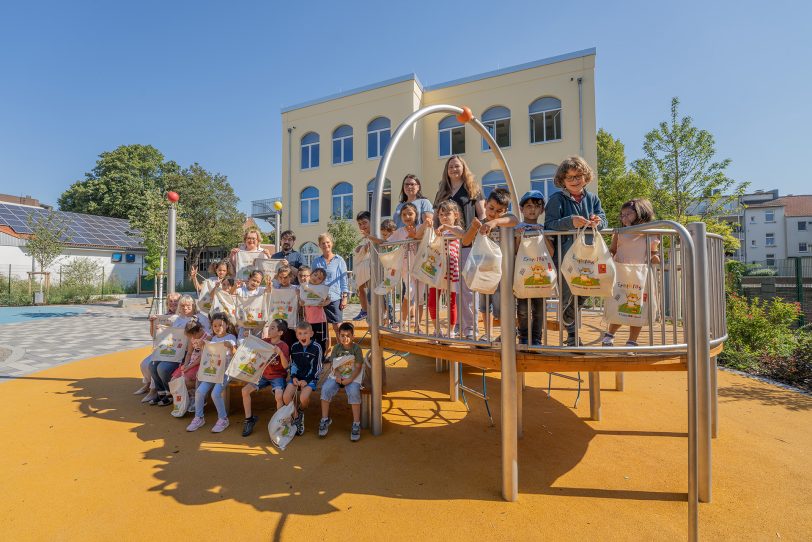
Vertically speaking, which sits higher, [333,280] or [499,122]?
[499,122]

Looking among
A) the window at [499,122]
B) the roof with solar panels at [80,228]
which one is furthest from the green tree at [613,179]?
the roof with solar panels at [80,228]

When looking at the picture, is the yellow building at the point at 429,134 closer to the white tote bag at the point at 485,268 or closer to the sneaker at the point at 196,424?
the white tote bag at the point at 485,268

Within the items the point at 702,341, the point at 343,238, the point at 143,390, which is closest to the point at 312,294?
the point at 143,390

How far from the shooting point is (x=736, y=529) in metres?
2.82

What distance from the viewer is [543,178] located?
20.2 m

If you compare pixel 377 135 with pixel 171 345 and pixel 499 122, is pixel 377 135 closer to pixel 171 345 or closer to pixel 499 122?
pixel 499 122

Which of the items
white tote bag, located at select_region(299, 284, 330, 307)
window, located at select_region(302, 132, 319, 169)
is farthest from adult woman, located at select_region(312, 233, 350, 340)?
window, located at select_region(302, 132, 319, 169)

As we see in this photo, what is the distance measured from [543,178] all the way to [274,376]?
18.5m

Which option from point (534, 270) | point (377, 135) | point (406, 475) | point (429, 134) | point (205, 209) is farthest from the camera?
point (205, 209)

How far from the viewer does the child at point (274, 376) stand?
4.68 meters

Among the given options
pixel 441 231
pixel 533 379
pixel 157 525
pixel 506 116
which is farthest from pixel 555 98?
pixel 157 525

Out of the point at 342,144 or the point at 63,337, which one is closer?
the point at 63,337

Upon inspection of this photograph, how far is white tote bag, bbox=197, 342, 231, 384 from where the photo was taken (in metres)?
4.90

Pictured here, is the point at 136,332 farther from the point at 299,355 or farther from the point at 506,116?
the point at 506,116
